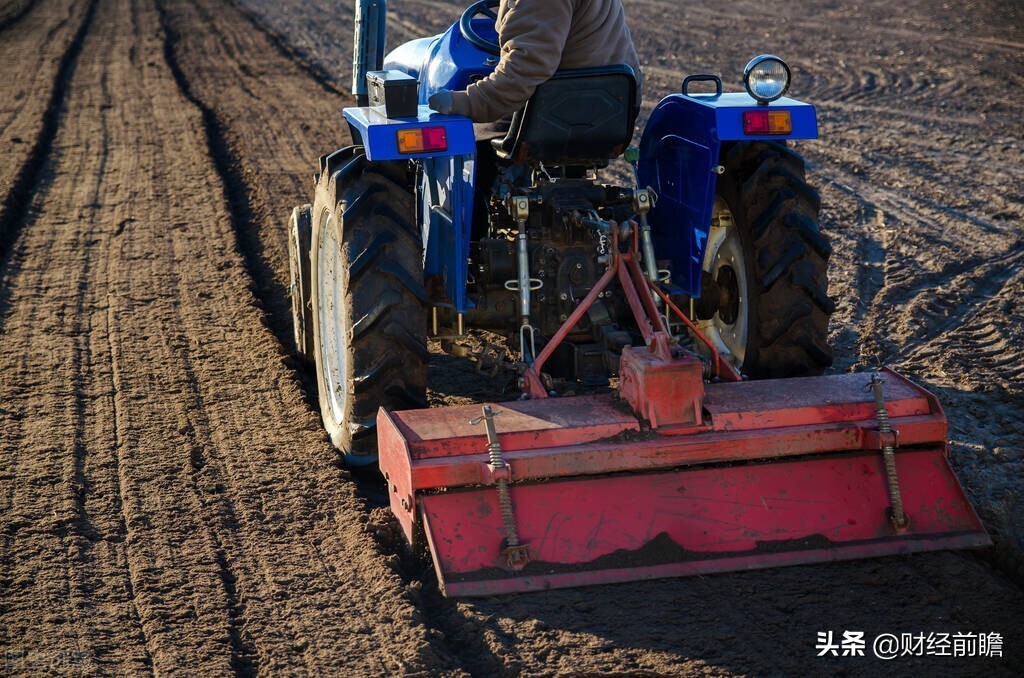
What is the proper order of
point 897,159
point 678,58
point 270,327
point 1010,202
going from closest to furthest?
point 270,327 < point 1010,202 < point 897,159 < point 678,58

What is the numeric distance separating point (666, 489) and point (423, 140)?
4.52 feet

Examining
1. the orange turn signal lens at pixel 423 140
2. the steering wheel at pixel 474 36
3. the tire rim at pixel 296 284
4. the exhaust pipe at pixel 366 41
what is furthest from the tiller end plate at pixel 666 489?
the exhaust pipe at pixel 366 41

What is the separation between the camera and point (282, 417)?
512 cm

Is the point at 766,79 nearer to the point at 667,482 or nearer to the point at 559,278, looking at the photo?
the point at 559,278

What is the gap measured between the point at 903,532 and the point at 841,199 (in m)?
5.03

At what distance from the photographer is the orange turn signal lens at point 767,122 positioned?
14.2 feet

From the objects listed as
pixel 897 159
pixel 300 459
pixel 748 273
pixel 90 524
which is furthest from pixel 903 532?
pixel 897 159

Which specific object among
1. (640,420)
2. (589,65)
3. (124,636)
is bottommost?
(124,636)

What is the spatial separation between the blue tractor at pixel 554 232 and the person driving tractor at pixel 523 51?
87 mm

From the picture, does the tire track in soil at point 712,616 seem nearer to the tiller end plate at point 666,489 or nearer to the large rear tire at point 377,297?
the tiller end plate at point 666,489

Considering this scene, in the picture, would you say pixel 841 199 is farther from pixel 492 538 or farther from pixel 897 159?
pixel 492 538

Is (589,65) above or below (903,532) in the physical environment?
above

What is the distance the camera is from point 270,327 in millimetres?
6297

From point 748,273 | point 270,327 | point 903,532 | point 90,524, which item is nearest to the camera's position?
point 903,532
